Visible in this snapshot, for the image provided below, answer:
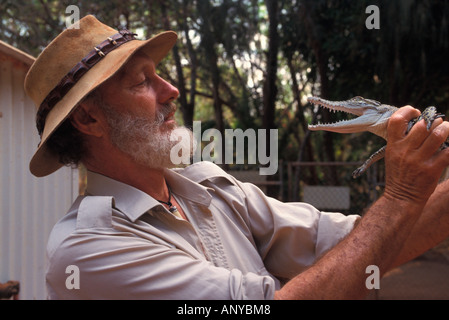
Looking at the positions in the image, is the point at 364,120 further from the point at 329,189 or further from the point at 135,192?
the point at 329,189

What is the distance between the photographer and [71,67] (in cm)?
185

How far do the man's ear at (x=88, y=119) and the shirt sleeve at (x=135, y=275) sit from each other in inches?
24.2

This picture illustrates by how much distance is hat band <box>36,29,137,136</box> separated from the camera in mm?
1833

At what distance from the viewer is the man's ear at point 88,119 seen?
1.99 m

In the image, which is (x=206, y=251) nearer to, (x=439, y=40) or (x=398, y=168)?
(x=398, y=168)

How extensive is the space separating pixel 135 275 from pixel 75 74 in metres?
0.86

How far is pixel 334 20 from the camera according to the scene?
929 centimetres

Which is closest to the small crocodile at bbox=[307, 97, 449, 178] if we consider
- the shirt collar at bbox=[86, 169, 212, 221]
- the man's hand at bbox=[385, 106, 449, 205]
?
the man's hand at bbox=[385, 106, 449, 205]

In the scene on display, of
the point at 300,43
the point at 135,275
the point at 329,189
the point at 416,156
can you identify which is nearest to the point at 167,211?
the point at 135,275

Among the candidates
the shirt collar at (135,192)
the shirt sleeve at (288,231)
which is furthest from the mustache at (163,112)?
the shirt sleeve at (288,231)

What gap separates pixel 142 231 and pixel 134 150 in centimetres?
44

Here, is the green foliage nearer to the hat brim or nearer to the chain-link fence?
the chain-link fence

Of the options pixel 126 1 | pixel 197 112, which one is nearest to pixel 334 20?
pixel 126 1

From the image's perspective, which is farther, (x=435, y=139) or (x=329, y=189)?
(x=329, y=189)
